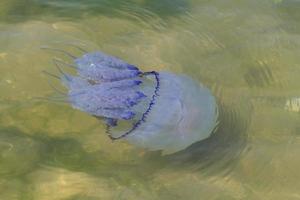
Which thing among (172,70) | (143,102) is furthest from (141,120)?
(172,70)

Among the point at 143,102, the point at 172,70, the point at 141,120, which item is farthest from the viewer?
the point at 172,70

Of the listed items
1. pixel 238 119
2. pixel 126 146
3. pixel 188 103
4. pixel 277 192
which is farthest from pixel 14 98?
pixel 277 192

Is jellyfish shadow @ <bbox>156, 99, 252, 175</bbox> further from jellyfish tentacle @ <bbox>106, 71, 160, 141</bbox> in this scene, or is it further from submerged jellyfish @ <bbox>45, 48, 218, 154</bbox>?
jellyfish tentacle @ <bbox>106, 71, 160, 141</bbox>

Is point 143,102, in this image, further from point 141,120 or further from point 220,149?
point 220,149

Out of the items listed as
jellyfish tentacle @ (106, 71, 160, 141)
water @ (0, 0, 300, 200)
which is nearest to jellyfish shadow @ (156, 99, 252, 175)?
water @ (0, 0, 300, 200)

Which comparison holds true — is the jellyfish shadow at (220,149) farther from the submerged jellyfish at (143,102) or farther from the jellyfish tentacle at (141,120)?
the jellyfish tentacle at (141,120)

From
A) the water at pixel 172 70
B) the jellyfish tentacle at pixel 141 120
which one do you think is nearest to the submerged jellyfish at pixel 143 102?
the jellyfish tentacle at pixel 141 120

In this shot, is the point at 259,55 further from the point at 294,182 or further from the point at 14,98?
the point at 14,98
